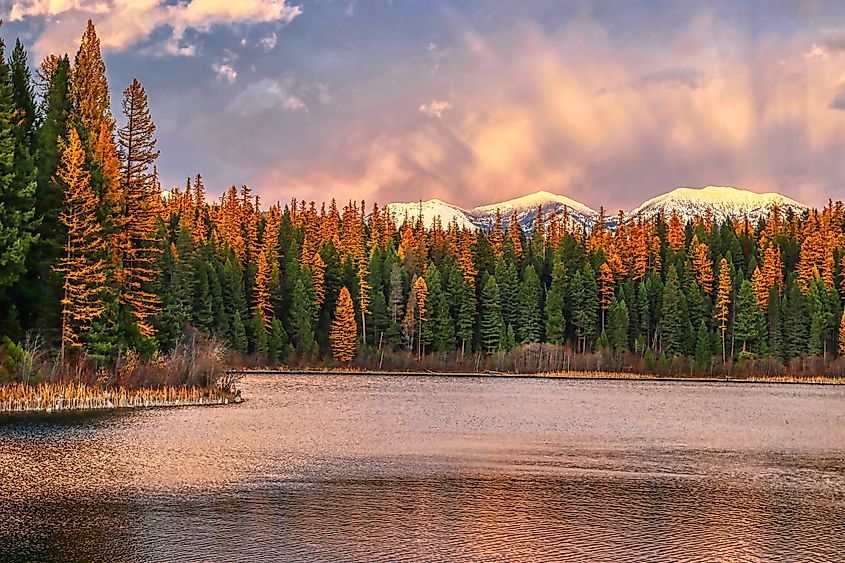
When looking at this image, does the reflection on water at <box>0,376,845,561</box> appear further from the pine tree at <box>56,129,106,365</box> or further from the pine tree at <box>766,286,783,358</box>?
the pine tree at <box>766,286,783,358</box>

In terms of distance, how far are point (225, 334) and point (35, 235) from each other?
6214 centimetres

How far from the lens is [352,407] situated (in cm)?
5566

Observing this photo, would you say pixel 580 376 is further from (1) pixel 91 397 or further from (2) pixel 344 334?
(1) pixel 91 397

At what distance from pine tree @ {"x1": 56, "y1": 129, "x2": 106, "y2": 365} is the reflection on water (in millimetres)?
12275

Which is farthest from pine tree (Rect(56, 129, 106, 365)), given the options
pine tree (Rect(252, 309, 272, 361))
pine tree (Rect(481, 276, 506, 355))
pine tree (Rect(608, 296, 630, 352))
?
pine tree (Rect(608, 296, 630, 352))

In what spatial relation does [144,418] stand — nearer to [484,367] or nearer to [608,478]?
[608,478]

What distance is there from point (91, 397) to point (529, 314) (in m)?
96.2

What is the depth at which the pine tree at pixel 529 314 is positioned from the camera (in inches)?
5340

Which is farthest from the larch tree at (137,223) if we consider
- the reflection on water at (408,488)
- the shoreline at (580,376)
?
the shoreline at (580,376)

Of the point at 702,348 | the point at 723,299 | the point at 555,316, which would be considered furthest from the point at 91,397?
the point at 723,299

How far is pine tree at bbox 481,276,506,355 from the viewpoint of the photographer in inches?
5295

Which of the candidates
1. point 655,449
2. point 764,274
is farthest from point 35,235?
point 764,274

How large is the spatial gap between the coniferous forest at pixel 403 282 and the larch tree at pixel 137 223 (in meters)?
0.17

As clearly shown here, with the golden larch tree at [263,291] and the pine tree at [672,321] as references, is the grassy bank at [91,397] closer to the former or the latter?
the golden larch tree at [263,291]
